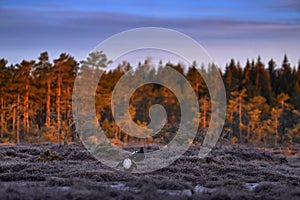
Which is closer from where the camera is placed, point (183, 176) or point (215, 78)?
point (183, 176)

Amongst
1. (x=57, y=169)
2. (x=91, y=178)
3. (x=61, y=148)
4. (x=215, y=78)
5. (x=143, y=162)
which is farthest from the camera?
(x=215, y=78)

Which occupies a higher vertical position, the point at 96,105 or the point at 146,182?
the point at 96,105

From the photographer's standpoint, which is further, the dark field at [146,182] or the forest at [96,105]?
the forest at [96,105]

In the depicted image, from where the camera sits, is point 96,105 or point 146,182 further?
point 96,105

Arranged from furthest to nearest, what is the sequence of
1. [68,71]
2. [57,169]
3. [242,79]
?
[242,79]
[68,71]
[57,169]

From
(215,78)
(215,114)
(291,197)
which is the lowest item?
(291,197)

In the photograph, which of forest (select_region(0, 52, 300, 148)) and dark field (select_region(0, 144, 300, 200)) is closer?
dark field (select_region(0, 144, 300, 200))

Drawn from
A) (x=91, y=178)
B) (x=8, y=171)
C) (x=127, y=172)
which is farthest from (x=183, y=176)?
(x=8, y=171)

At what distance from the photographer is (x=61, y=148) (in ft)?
79.0

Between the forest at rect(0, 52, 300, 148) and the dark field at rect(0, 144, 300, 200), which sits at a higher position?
the forest at rect(0, 52, 300, 148)

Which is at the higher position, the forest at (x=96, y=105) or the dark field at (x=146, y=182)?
the forest at (x=96, y=105)

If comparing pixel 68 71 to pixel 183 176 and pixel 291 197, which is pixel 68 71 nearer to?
pixel 183 176

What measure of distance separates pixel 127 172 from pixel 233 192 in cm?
445

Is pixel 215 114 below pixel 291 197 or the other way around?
the other way around
